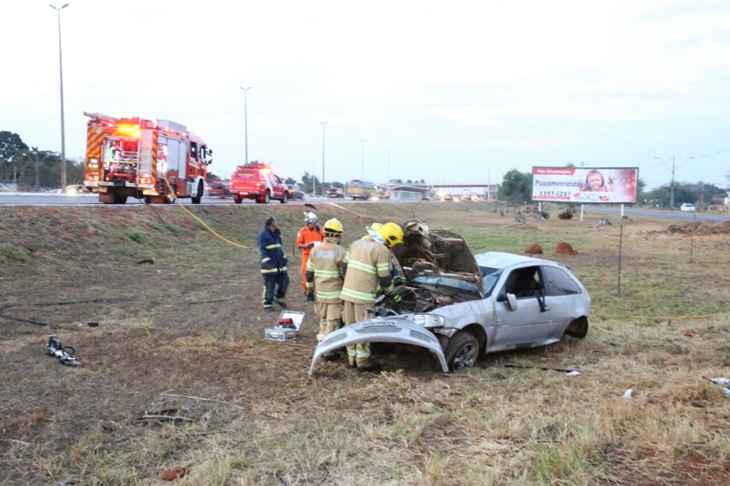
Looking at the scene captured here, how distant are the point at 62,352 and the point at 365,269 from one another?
11.7 ft

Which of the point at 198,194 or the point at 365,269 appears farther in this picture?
the point at 198,194

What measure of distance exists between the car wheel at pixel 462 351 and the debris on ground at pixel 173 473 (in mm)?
3240

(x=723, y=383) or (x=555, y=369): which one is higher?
(x=723, y=383)

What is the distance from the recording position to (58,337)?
8039mm

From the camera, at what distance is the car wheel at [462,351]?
6754 mm

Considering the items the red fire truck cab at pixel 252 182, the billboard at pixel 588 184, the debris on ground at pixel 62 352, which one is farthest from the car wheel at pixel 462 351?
the red fire truck cab at pixel 252 182

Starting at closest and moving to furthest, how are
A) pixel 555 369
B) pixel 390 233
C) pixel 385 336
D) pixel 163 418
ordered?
1. pixel 163 418
2. pixel 385 336
3. pixel 555 369
4. pixel 390 233

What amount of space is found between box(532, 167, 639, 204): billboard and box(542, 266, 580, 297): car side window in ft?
28.0

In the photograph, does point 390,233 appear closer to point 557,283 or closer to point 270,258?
point 557,283

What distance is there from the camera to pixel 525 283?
7.95 metres

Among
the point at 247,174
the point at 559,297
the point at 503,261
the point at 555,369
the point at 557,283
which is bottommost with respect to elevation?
the point at 555,369

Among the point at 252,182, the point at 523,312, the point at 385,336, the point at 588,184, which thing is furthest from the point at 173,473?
the point at 252,182

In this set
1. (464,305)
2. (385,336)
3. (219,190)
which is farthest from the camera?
(219,190)

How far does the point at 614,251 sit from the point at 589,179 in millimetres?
4505
